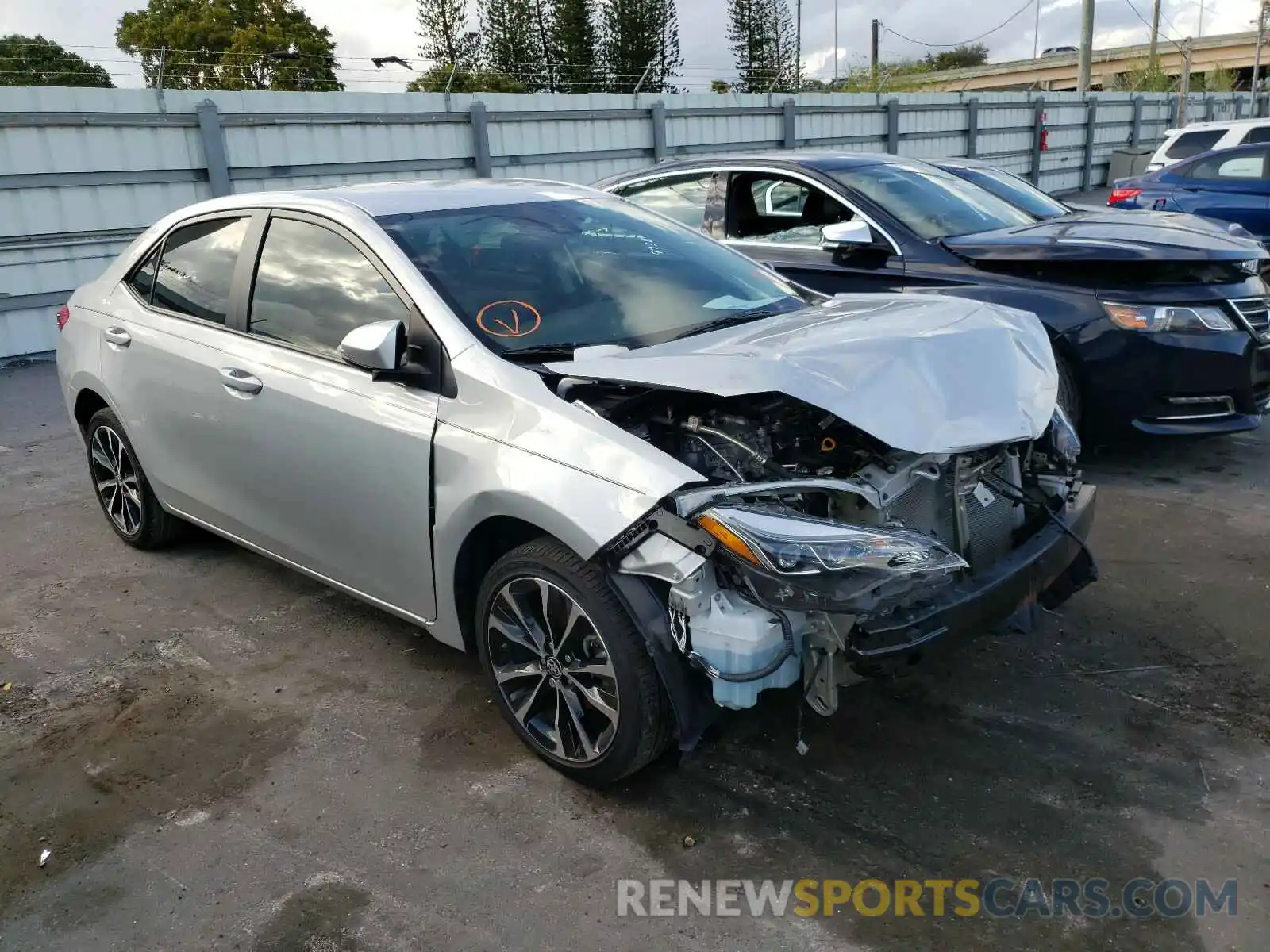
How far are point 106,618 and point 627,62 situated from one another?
134 ft

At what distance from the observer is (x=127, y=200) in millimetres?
10430

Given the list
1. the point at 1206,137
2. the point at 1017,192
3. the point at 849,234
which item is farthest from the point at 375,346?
the point at 1206,137

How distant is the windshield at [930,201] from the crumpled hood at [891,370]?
2.79 m

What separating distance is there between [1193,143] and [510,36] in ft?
115

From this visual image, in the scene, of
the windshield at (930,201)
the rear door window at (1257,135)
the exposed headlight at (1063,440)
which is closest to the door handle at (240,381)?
the exposed headlight at (1063,440)

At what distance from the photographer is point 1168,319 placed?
536 cm

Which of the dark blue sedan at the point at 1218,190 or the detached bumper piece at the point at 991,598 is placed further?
the dark blue sedan at the point at 1218,190

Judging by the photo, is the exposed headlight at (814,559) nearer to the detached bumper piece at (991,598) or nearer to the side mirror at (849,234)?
the detached bumper piece at (991,598)

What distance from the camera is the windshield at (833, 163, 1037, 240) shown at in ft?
20.3

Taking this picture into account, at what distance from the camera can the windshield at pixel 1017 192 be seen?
7074mm

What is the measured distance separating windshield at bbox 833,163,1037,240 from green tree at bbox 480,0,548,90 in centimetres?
3899

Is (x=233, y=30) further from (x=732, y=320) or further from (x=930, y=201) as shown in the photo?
(x=732, y=320)

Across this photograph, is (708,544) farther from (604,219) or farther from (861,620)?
(604,219)

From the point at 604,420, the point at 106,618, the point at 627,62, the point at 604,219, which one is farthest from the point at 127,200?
the point at 627,62
